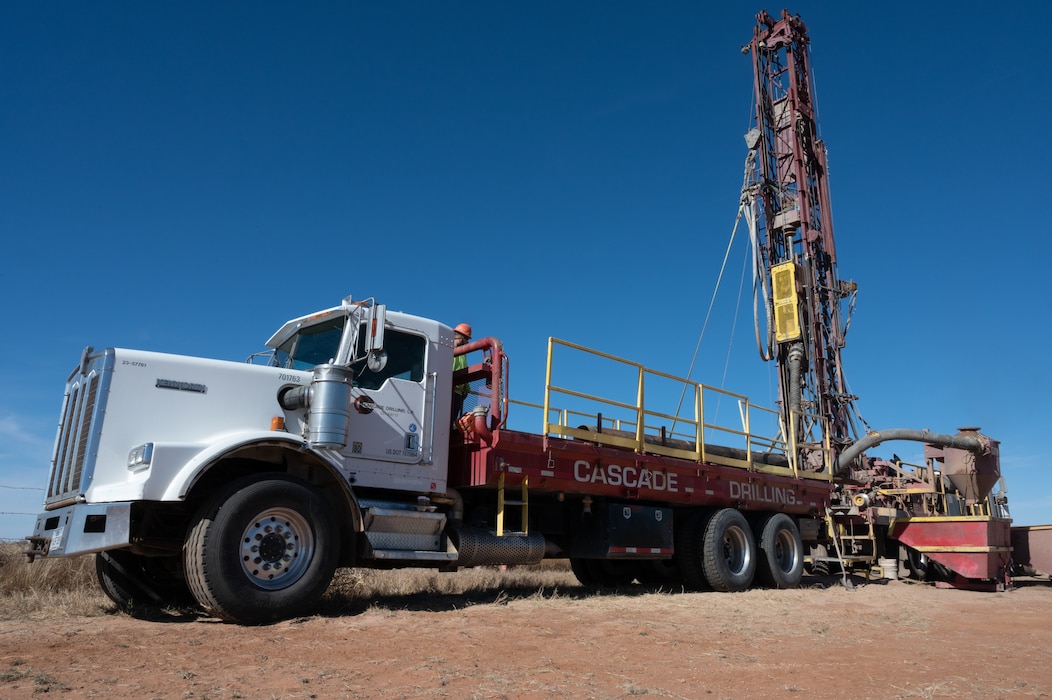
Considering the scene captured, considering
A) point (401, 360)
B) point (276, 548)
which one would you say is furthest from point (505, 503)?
point (276, 548)

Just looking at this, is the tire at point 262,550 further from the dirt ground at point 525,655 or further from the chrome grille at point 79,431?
the chrome grille at point 79,431

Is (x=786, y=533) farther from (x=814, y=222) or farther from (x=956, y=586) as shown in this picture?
(x=814, y=222)

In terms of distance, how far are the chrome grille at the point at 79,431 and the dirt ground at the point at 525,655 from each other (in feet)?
3.91

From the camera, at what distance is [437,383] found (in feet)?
28.6

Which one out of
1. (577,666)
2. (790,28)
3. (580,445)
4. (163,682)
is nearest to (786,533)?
(580,445)

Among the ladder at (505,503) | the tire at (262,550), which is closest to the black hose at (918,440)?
the ladder at (505,503)

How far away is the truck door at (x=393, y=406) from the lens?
26.1 ft

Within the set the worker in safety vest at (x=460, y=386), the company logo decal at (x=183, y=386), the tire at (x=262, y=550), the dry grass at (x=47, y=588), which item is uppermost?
the worker in safety vest at (x=460, y=386)

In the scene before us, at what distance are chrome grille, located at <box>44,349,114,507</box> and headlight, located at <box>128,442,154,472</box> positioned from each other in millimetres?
334

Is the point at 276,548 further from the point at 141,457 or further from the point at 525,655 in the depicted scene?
the point at 525,655

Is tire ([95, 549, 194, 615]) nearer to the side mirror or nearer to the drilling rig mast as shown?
the side mirror

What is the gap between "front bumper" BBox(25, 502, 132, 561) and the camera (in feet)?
20.5

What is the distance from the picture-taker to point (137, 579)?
7758 millimetres

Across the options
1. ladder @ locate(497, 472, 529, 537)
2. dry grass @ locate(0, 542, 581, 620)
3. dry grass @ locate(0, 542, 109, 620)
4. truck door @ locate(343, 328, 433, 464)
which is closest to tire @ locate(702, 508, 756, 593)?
dry grass @ locate(0, 542, 581, 620)
